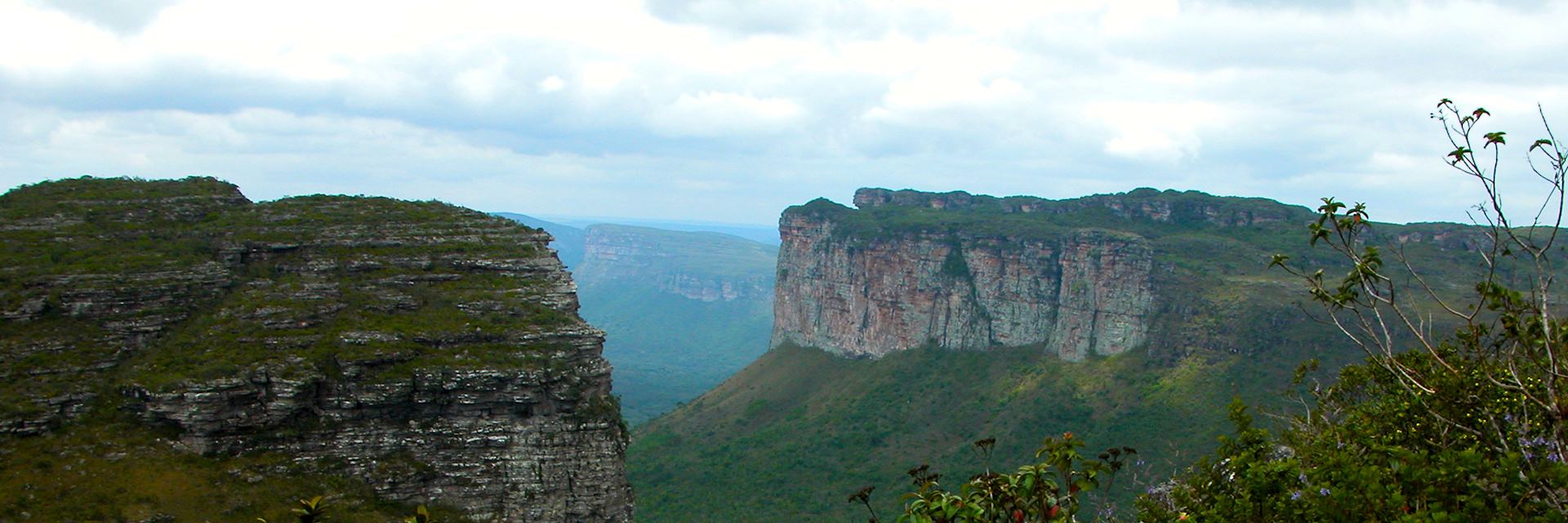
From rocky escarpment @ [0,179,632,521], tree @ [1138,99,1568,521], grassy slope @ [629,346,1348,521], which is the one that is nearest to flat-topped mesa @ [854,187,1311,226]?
grassy slope @ [629,346,1348,521]

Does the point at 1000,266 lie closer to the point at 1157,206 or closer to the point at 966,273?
the point at 966,273

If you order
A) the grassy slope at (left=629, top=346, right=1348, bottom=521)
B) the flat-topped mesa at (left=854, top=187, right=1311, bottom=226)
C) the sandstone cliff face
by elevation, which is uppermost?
the flat-topped mesa at (left=854, top=187, right=1311, bottom=226)

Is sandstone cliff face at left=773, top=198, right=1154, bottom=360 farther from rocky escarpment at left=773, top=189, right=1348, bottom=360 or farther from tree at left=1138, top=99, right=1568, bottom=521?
tree at left=1138, top=99, right=1568, bottom=521

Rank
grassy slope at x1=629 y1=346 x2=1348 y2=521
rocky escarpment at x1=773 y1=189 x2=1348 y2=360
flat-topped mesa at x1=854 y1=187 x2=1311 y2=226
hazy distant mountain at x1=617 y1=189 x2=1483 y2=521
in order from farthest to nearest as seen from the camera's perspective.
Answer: flat-topped mesa at x1=854 y1=187 x2=1311 y2=226 < rocky escarpment at x1=773 y1=189 x2=1348 y2=360 < hazy distant mountain at x1=617 y1=189 x2=1483 y2=521 < grassy slope at x1=629 y1=346 x2=1348 y2=521

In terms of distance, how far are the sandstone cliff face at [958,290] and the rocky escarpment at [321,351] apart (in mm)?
60130

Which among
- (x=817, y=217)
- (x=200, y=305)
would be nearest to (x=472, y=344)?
(x=200, y=305)

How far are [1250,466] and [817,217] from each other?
112602 mm

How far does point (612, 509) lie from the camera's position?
148 feet

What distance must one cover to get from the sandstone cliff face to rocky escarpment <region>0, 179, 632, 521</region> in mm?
60130

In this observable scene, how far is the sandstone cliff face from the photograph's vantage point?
308 ft

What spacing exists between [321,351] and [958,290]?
248 feet

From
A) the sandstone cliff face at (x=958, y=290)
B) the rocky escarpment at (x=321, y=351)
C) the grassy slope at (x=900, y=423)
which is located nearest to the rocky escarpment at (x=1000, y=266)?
the sandstone cliff face at (x=958, y=290)

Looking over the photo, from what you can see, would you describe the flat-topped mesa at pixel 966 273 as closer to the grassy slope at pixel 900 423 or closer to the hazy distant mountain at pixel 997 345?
the hazy distant mountain at pixel 997 345

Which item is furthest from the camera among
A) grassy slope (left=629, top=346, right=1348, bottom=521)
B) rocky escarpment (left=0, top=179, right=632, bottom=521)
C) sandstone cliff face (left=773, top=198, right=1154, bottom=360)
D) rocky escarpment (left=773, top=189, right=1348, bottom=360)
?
sandstone cliff face (left=773, top=198, right=1154, bottom=360)
